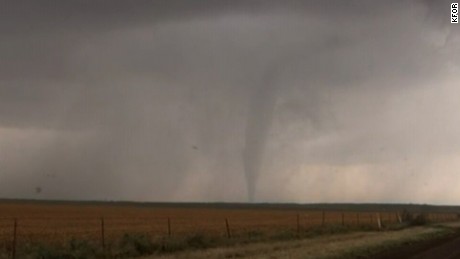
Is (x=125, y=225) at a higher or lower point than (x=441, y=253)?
higher

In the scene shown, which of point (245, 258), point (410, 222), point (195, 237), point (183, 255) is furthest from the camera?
point (410, 222)

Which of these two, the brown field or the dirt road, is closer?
the dirt road

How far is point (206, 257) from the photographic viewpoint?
108ft

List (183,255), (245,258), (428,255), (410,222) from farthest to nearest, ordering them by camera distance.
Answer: (410,222) → (428,255) → (183,255) → (245,258)

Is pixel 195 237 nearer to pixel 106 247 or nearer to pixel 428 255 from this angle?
pixel 106 247

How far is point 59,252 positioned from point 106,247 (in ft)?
14.6

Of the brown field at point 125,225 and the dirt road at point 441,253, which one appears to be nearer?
the dirt road at point 441,253

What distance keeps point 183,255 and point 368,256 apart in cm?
960

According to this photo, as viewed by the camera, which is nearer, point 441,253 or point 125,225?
point 441,253

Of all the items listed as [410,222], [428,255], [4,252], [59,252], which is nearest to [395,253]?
[428,255]

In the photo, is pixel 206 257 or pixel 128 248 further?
pixel 128 248

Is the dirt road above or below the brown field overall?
below

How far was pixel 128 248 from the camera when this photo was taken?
36.6 metres

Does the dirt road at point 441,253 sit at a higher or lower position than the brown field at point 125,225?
lower
